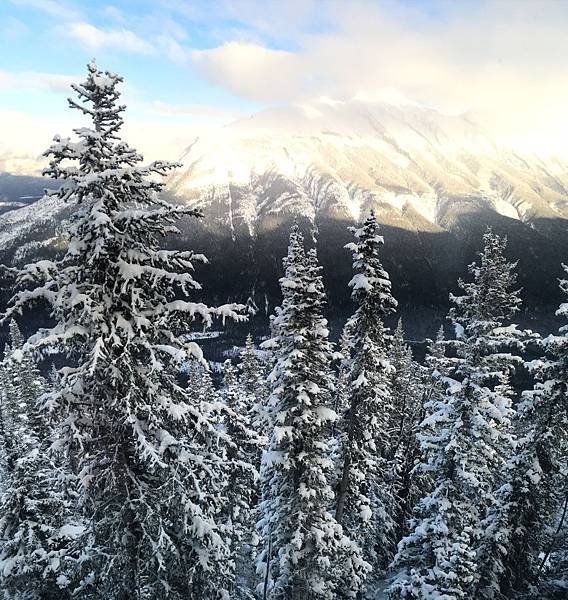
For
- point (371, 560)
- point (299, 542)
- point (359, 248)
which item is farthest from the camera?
point (371, 560)

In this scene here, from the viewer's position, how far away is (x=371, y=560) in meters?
31.4

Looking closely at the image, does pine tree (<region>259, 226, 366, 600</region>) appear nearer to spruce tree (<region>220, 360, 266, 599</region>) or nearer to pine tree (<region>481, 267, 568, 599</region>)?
pine tree (<region>481, 267, 568, 599</region>)

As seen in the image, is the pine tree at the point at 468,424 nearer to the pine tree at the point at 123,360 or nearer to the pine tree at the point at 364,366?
the pine tree at the point at 364,366

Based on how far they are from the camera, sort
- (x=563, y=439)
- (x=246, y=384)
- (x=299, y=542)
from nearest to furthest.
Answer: (x=299, y=542) < (x=563, y=439) < (x=246, y=384)

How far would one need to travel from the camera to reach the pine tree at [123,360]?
845 centimetres

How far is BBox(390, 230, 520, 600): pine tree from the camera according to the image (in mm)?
17688

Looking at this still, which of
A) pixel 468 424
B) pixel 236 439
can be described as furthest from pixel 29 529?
pixel 468 424

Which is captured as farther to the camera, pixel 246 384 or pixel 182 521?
pixel 246 384

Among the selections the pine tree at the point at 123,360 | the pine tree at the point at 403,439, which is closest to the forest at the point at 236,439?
the pine tree at the point at 123,360

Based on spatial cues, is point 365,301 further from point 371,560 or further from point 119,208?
point 371,560

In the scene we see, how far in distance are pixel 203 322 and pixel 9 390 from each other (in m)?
41.6

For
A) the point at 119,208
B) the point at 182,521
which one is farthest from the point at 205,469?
the point at 119,208

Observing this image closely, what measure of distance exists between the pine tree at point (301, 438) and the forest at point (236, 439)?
0.27ft

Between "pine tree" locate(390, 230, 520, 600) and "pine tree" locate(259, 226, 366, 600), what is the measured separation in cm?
448
